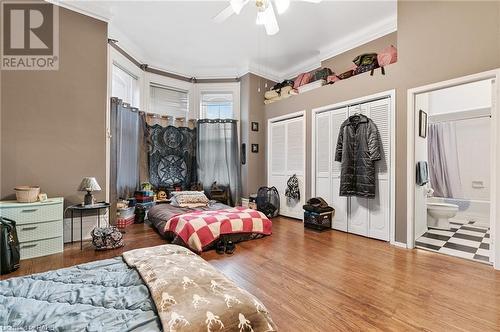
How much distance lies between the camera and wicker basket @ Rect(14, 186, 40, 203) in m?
2.49

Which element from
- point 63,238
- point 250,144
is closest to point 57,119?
point 63,238

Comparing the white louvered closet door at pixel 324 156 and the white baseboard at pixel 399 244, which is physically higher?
the white louvered closet door at pixel 324 156

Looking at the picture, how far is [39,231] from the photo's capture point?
8.28 feet

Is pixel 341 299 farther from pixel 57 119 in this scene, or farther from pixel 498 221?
pixel 57 119

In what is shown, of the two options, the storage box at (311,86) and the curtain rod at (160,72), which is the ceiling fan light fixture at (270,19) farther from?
the curtain rod at (160,72)

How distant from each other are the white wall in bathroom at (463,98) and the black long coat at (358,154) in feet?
6.77

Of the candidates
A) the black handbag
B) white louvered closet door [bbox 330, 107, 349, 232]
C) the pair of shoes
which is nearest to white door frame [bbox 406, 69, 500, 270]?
white louvered closet door [bbox 330, 107, 349, 232]

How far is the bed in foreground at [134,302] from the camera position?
36.6 inches

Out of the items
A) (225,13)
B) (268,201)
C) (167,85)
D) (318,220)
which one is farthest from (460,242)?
(167,85)

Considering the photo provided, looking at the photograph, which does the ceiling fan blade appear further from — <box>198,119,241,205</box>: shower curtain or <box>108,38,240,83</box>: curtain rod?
<box>198,119,241,205</box>: shower curtain

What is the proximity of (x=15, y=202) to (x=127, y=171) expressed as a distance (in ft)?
5.22

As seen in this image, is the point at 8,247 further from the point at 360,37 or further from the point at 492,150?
the point at 360,37

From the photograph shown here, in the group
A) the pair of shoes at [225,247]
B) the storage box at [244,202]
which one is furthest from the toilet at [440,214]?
the pair of shoes at [225,247]

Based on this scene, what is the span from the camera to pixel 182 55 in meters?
4.56
